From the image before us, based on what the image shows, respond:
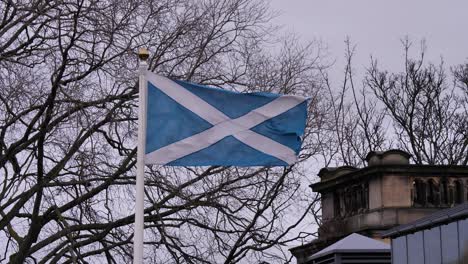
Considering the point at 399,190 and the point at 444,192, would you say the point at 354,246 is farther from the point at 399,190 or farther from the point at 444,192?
the point at 444,192

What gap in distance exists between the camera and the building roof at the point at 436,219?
13408 mm

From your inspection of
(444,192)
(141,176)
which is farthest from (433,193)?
(141,176)

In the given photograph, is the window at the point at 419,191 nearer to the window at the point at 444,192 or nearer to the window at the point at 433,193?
the window at the point at 433,193

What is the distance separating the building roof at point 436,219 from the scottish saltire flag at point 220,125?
2984 millimetres

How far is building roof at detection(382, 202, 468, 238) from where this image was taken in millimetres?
13408

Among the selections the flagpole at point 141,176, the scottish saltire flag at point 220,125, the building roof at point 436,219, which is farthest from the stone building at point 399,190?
the flagpole at point 141,176

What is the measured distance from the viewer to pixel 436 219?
1411 centimetres

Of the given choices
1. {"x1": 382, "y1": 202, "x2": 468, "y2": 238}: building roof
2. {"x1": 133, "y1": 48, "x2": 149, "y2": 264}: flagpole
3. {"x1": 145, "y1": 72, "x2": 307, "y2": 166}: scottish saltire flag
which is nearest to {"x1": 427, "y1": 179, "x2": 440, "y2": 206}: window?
{"x1": 382, "y1": 202, "x2": 468, "y2": 238}: building roof

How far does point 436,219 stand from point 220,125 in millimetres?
4019

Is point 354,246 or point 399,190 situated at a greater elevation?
point 399,190

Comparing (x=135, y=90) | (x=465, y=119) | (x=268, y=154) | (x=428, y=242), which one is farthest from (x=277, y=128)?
(x=465, y=119)

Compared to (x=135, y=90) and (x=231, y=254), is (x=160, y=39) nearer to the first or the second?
(x=135, y=90)

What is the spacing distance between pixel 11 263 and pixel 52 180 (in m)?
1.57

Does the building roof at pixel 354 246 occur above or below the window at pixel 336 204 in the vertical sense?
below
